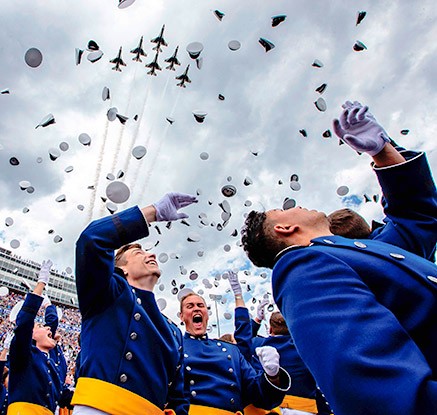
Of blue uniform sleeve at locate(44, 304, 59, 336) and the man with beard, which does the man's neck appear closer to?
the man with beard

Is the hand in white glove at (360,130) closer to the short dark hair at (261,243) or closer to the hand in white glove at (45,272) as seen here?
the short dark hair at (261,243)

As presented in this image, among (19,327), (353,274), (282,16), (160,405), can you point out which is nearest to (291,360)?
(160,405)

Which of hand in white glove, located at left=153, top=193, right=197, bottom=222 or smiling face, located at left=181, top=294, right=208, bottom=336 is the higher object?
hand in white glove, located at left=153, top=193, right=197, bottom=222

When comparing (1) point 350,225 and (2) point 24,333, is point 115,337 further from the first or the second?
(2) point 24,333

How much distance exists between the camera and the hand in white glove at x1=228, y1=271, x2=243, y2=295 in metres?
5.89

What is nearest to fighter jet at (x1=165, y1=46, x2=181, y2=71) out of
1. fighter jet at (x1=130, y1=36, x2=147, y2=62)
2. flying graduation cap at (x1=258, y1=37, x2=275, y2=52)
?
fighter jet at (x1=130, y1=36, x2=147, y2=62)

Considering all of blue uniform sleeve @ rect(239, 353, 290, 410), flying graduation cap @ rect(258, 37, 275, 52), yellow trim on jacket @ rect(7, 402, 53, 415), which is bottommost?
yellow trim on jacket @ rect(7, 402, 53, 415)

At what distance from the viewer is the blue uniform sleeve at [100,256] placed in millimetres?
2383

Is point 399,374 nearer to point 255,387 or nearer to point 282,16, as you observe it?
point 255,387

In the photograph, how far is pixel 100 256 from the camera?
238 cm

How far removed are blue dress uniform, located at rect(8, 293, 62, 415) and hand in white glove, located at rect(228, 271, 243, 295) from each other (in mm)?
2942

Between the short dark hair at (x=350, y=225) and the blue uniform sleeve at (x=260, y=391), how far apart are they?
189cm

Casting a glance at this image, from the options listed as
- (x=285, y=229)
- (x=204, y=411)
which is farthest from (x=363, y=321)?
(x=204, y=411)

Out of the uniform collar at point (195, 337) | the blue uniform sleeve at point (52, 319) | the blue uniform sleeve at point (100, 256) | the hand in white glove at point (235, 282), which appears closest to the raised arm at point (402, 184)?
the blue uniform sleeve at point (100, 256)
